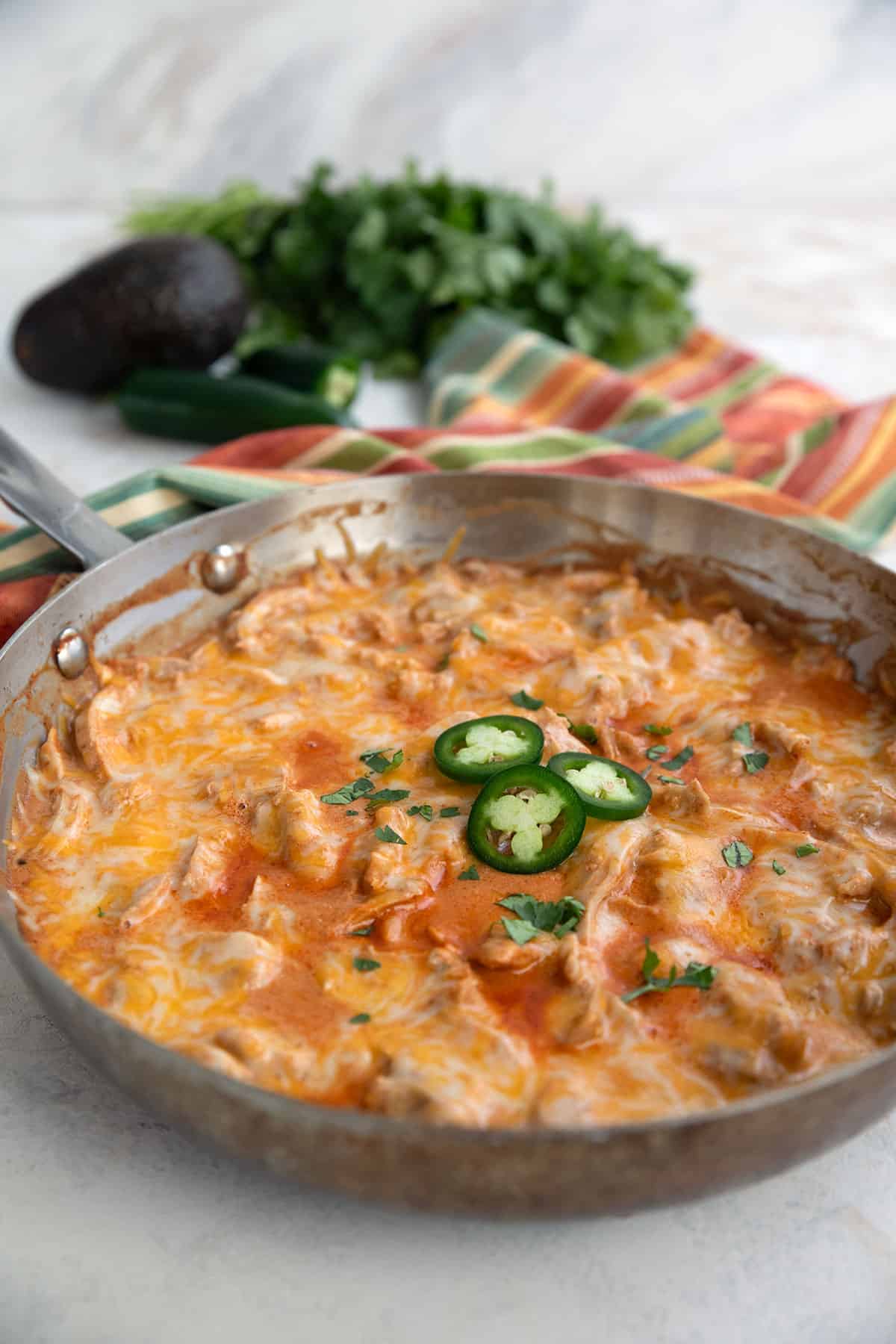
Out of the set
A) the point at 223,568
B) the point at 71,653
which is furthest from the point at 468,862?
the point at 223,568

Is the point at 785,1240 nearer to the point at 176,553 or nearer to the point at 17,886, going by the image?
the point at 17,886

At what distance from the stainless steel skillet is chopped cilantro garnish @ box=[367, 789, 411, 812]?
972mm

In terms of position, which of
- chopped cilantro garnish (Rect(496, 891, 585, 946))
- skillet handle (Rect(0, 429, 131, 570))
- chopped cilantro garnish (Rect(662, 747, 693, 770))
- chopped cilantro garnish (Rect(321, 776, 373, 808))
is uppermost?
skillet handle (Rect(0, 429, 131, 570))

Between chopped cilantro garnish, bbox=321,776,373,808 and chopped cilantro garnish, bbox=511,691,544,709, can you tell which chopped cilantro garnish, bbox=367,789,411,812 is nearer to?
chopped cilantro garnish, bbox=321,776,373,808

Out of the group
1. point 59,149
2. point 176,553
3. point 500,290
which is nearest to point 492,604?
point 176,553

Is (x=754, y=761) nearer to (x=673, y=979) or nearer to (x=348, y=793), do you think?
(x=673, y=979)

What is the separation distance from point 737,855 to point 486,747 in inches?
29.2

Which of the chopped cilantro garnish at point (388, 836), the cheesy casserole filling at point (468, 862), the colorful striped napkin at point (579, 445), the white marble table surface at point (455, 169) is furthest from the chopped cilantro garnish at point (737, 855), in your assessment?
the colorful striped napkin at point (579, 445)

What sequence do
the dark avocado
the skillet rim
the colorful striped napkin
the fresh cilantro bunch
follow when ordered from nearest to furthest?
1. the skillet rim
2. the colorful striped napkin
3. the dark avocado
4. the fresh cilantro bunch

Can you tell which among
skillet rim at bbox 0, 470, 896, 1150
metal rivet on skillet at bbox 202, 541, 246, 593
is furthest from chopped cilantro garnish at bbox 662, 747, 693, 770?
metal rivet on skillet at bbox 202, 541, 246, 593

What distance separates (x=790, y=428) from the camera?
6.39 meters

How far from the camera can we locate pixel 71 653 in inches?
157

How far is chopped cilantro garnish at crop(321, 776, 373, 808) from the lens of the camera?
3533 mm

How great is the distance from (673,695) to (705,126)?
8.46m
